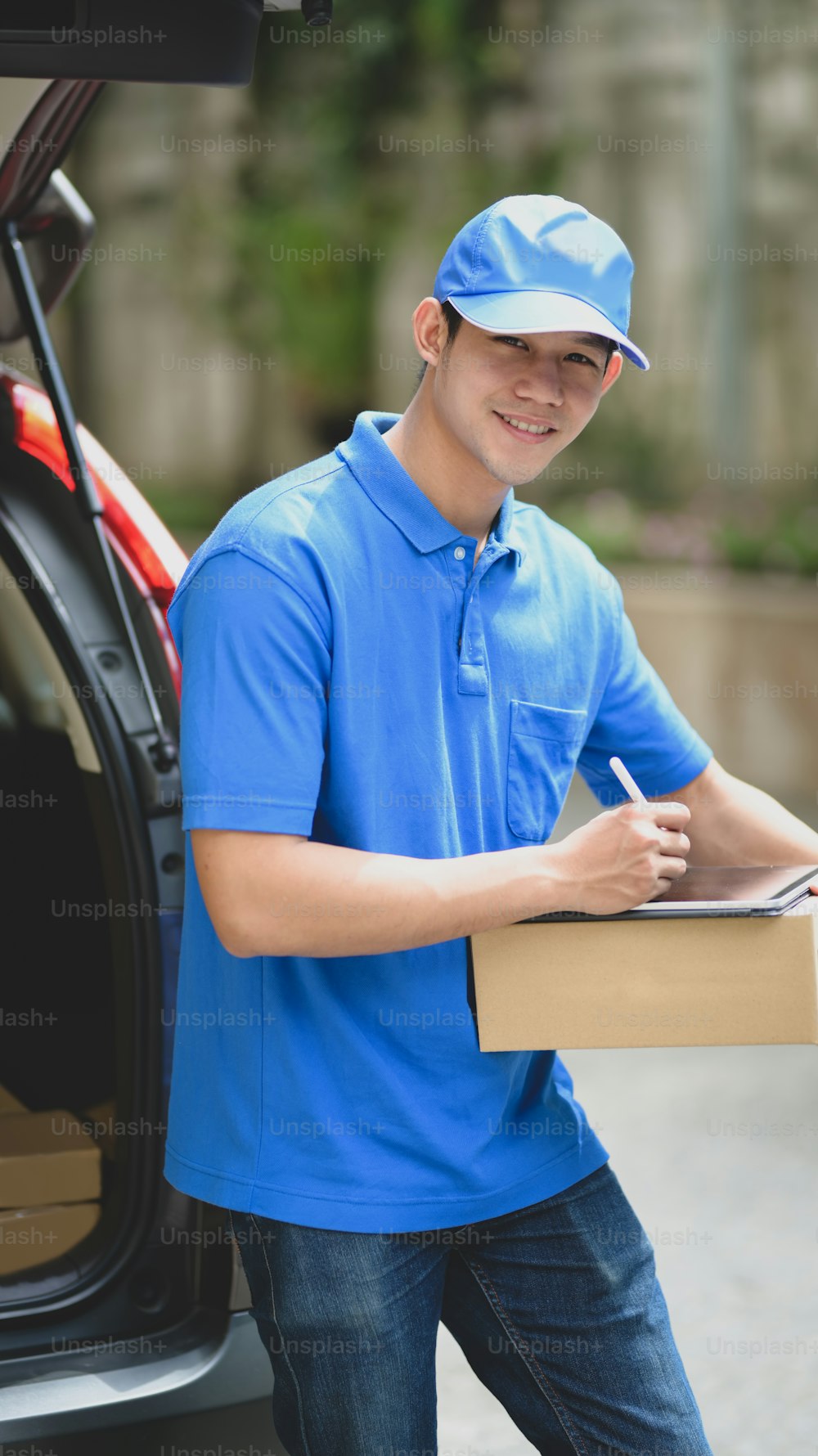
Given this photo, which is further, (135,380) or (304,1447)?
(135,380)

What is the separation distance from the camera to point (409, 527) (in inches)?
80.5

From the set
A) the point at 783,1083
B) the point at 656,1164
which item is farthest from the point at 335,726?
the point at 783,1083

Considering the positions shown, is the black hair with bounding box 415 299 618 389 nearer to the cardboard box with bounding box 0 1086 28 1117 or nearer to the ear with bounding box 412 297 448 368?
the ear with bounding box 412 297 448 368

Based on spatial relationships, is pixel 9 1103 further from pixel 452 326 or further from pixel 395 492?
pixel 452 326

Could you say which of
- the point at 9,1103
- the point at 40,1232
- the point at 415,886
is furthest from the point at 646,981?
the point at 9,1103

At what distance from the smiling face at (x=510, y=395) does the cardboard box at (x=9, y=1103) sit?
148 centimetres

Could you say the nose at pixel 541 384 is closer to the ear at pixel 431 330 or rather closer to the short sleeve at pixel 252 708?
the ear at pixel 431 330

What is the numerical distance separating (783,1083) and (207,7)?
3948 mm

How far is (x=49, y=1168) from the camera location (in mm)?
2654

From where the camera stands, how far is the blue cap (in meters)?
1.98

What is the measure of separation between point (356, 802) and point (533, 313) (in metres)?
0.59

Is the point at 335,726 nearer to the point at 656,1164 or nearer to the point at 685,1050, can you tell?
the point at 656,1164

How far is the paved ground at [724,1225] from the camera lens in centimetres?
336

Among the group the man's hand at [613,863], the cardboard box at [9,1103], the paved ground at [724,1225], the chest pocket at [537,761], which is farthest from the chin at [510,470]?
the paved ground at [724,1225]
